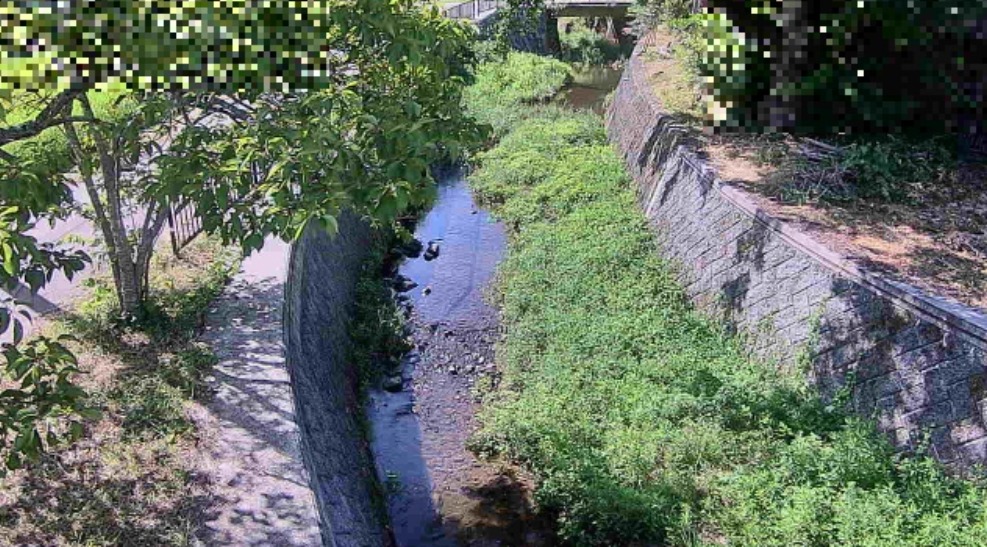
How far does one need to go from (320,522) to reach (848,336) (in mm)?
5294

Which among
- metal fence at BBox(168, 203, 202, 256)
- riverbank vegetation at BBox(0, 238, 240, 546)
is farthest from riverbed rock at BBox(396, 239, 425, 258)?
riverbank vegetation at BBox(0, 238, 240, 546)

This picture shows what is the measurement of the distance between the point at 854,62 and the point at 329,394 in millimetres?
8571

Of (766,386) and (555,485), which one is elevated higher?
(766,386)

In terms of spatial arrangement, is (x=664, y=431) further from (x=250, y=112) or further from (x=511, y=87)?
(x=511, y=87)

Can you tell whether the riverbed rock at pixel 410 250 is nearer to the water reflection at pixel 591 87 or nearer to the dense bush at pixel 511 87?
the dense bush at pixel 511 87

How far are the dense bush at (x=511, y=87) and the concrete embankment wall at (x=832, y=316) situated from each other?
30.7 feet

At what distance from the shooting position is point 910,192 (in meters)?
9.94

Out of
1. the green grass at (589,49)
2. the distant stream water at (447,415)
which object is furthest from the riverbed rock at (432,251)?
the green grass at (589,49)

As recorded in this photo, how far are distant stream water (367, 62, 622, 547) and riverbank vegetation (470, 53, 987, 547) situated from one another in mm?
382

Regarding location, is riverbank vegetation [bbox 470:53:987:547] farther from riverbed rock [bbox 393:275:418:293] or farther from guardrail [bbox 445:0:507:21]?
guardrail [bbox 445:0:507:21]

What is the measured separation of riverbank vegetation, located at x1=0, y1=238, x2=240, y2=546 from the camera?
5508 millimetres

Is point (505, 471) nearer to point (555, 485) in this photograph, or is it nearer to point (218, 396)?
point (555, 485)

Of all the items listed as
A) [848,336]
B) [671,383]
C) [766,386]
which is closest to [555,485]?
[671,383]

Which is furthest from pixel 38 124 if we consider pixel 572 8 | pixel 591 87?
pixel 572 8
